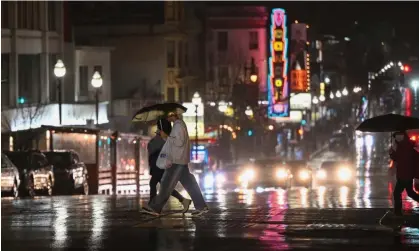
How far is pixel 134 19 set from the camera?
76.6 meters

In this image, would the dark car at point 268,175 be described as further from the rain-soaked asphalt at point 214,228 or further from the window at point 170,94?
the window at point 170,94

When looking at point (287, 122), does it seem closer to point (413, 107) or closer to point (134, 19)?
point (134, 19)

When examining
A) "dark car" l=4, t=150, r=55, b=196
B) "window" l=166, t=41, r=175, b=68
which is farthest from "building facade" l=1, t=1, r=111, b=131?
"dark car" l=4, t=150, r=55, b=196

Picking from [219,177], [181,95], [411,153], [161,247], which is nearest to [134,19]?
[181,95]

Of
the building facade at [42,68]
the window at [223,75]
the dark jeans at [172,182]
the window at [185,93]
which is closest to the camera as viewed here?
the dark jeans at [172,182]

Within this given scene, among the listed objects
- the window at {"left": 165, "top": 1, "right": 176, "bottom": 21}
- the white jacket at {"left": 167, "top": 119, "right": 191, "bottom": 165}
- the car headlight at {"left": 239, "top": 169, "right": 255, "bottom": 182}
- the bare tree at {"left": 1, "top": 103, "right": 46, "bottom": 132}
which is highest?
the window at {"left": 165, "top": 1, "right": 176, "bottom": 21}

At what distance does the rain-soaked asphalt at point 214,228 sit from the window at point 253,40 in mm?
Answer: 76811

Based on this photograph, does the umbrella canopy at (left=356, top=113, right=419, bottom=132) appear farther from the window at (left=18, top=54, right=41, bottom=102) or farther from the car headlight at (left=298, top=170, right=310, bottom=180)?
the window at (left=18, top=54, right=41, bottom=102)

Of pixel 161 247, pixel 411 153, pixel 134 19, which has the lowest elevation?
pixel 161 247

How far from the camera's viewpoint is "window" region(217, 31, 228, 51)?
9612 cm

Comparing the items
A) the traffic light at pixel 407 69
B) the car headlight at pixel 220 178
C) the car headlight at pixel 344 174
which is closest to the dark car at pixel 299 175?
the car headlight at pixel 344 174

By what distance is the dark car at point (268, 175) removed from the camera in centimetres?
4497

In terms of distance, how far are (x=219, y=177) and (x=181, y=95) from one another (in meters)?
21.4

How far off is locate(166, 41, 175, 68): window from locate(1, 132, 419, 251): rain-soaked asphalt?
181ft
